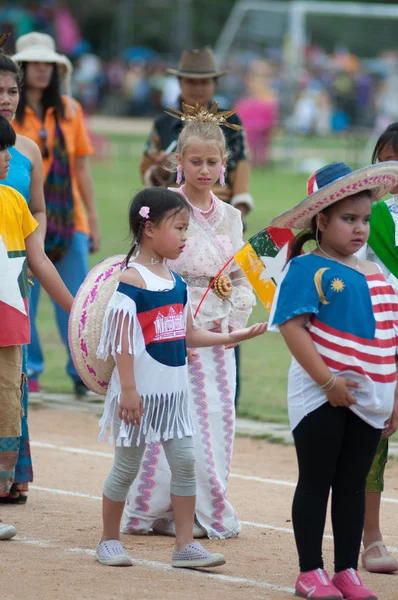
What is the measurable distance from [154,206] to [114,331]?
0.56 metres

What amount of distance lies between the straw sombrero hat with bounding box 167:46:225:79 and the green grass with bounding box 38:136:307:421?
0.89 metres

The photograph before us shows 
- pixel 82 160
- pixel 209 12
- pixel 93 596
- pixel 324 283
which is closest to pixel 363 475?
pixel 324 283

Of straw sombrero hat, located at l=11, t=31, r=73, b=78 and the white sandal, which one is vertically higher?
straw sombrero hat, located at l=11, t=31, r=73, b=78

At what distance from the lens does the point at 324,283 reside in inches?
178

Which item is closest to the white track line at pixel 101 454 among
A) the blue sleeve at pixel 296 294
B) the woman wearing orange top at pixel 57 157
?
the woman wearing orange top at pixel 57 157

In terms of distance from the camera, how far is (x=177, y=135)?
26.0 ft

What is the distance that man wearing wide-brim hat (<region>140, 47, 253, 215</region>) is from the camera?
26.1 ft

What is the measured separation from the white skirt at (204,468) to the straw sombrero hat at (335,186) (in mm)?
1177

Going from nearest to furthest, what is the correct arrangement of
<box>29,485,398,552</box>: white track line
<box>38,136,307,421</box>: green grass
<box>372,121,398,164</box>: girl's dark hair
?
<box>372,121,398,164</box>: girl's dark hair
<box>29,485,398,552</box>: white track line
<box>38,136,307,421</box>: green grass

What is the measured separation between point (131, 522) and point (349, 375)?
166 cm

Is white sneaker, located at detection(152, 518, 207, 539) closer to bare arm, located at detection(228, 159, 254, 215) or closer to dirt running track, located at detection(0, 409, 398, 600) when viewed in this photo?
dirt running track, located at detection(0, 409, 398, 600)

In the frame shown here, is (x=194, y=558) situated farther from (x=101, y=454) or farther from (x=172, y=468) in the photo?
(x=101, y=454)

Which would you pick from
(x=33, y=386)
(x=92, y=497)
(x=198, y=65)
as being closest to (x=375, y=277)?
(x=92, y=497)

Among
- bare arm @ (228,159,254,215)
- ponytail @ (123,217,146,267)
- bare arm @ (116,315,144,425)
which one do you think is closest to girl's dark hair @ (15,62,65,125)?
bare arm @ (228,159,254,215)
